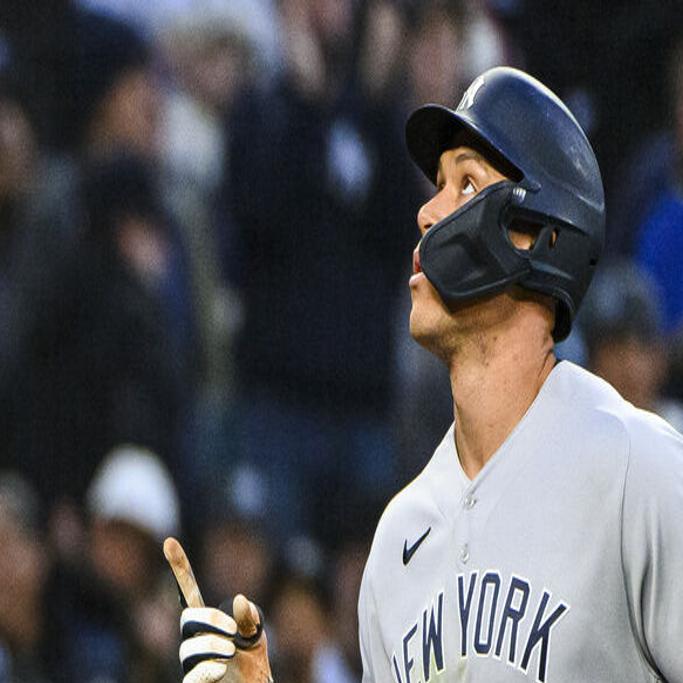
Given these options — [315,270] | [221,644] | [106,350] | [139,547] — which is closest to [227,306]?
[315,270]

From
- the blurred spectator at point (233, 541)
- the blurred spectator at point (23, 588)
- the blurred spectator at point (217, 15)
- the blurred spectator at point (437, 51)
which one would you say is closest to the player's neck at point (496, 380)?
the blurred spectator at point (23, 588)

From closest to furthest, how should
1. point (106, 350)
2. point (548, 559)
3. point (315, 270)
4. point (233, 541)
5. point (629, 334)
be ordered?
point (548, 559)
point (106, 350)
point (233, 541)
point (315, 270)
point (629, 334)

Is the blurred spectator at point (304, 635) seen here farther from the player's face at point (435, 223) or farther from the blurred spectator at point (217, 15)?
the player's face at point (435, 223)

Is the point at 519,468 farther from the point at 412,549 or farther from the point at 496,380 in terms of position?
the point at 412,549

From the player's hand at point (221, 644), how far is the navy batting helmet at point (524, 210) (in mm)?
613

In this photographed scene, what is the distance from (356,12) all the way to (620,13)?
1.11 m

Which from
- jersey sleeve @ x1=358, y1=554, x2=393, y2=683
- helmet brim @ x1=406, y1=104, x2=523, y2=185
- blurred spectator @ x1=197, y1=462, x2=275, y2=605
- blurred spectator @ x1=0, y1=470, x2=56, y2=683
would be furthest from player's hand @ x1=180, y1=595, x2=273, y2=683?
blurred spectator @ x1=197, y1=462, x2=275, y2=605

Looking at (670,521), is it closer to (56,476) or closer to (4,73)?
(56,476)

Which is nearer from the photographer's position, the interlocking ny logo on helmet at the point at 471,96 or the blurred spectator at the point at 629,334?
the interlocking ny logo on helmet at the point at 471,96

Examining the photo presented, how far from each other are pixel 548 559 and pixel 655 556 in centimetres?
18

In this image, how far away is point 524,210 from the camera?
2.58 m

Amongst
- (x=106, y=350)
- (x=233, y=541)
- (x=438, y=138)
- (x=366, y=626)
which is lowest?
(x=233, y=541)

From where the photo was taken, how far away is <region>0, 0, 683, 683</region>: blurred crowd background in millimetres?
4922

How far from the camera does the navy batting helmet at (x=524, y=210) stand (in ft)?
8.39
